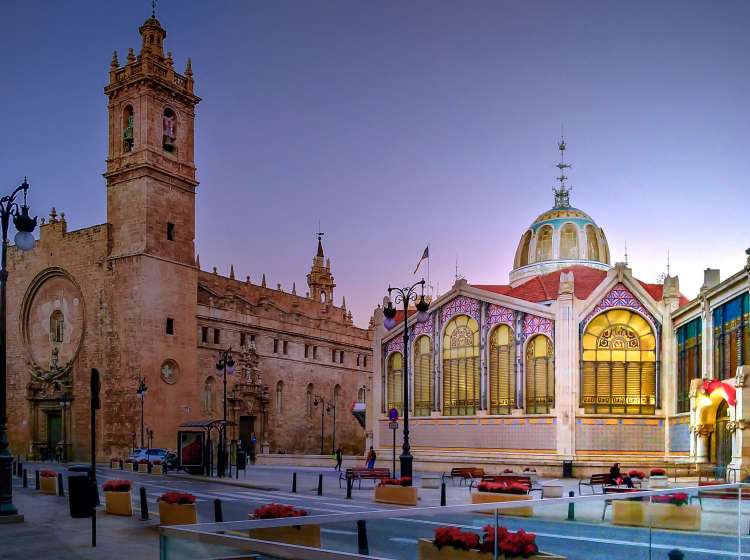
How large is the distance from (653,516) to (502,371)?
36.9 meters

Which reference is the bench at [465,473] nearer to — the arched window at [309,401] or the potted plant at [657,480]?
the potted plant at [657,480]

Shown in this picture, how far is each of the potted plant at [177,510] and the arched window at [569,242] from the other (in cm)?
3624

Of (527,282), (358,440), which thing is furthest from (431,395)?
(358,440)

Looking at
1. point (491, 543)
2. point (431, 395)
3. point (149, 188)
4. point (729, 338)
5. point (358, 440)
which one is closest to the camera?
point (491, 543)

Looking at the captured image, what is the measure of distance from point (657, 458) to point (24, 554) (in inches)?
1205

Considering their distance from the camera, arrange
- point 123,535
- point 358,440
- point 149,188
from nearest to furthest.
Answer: point 123,535 < point 149,188 < point 358,440

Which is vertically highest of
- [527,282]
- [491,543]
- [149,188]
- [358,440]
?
[149,188]

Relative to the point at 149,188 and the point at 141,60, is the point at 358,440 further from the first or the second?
the point at 141,60

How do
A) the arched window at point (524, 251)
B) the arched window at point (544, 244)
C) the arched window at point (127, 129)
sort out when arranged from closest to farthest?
the arched window at point (544, 244) < the arched window at point (524, 251) < the arched window at point (127, 129)

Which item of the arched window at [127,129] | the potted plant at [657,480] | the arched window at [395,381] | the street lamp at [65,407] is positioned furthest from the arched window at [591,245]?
the street lamp at [65,407]

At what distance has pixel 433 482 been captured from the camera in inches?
1286

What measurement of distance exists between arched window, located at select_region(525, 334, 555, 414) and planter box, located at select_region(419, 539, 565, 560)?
36.2 meters

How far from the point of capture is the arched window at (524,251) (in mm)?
52844

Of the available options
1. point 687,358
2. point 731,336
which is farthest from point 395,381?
point 731,336
